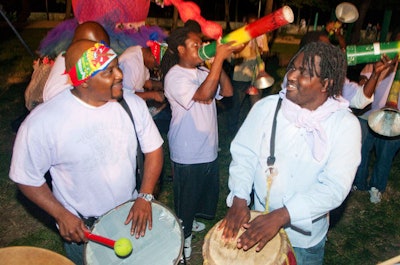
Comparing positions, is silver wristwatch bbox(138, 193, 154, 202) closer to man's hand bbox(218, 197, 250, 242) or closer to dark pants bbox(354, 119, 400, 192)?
man's hand bbox(218, 197, 250, 242)

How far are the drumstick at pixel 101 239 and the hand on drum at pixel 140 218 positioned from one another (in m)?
0.18

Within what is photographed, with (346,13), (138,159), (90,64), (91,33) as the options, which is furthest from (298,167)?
(346,13)

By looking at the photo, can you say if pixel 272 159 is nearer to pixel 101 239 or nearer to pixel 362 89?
pixel 101 239

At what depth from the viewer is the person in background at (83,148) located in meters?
2.46

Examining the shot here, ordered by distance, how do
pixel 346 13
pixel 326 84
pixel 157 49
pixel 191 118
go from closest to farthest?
pixel 326 84 → pixel 191 118 → pixel 157 49 → pixel 346 13

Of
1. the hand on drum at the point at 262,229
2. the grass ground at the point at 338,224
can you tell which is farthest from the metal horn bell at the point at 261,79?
the hand on drum at the point at 262,229

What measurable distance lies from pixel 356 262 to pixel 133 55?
338 centimetres

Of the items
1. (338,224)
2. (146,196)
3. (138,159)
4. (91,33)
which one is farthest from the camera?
(338,224)

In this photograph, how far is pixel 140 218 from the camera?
2529 millimetres

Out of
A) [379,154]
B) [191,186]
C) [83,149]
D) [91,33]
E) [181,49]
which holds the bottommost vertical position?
A: [379,154]

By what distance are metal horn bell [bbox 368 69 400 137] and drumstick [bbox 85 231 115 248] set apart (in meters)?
3.51

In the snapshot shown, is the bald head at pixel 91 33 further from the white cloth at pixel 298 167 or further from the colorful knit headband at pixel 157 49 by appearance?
the white cloth at pixel 298 167

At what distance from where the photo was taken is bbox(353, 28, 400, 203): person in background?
4742mm

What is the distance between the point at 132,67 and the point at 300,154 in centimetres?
265
